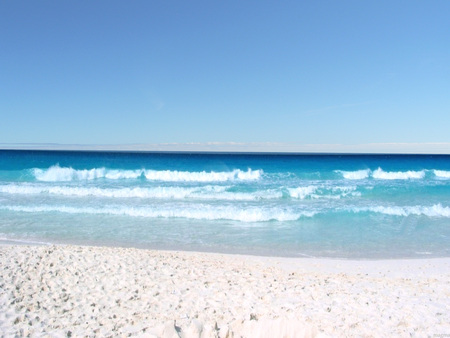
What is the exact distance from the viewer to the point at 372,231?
455 inches

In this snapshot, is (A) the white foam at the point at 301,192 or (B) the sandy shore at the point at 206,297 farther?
(A) the white foam at the point at 301,192

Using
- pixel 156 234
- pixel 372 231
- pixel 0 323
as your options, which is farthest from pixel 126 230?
pixel 372 231

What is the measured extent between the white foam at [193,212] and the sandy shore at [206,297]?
231 inches

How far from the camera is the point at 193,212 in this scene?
14.3 metres

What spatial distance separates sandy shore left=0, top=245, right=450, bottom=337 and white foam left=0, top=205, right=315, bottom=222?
5.86 m

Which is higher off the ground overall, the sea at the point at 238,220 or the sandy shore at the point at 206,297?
the sandy shore at the point at 206,297

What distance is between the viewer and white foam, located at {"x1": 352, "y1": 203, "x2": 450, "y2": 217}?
580 inches

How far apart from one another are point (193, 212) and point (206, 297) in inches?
356

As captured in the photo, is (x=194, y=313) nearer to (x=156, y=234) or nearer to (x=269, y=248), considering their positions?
(x=269, y=248)

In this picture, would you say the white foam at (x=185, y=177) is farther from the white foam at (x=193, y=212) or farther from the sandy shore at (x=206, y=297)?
the sandy shore at (x=206, y=297)

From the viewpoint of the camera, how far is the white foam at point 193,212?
539 inches

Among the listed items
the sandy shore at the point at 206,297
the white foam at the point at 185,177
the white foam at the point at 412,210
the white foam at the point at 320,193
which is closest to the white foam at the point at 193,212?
the white foam at the point at 412,210

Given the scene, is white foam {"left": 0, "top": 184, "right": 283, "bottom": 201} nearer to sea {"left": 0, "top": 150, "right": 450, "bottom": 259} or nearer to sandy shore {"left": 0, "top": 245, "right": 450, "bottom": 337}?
sea {"left": 0, "top": 150, "right": 450, "bottom": 259}

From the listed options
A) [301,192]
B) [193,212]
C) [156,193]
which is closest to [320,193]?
[301,192]
